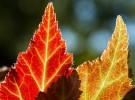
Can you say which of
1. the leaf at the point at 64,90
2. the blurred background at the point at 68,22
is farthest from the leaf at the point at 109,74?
the blurred background at the point at 68,22

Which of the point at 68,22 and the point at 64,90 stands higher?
the point at 68,22

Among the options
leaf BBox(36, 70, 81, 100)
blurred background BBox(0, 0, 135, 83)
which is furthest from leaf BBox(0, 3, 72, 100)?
blurred background BBox(0, 0, 135, 83)

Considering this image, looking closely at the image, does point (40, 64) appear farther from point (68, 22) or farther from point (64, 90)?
point (68, 22)

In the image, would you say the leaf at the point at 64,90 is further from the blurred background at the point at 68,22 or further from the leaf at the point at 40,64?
the blurred background at the point at 68,22

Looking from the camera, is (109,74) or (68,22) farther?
(68,22)

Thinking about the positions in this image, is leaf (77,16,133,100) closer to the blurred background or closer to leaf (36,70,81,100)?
leaf (36,70,81,100)

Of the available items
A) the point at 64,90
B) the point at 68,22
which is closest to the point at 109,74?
the point at 64,90
